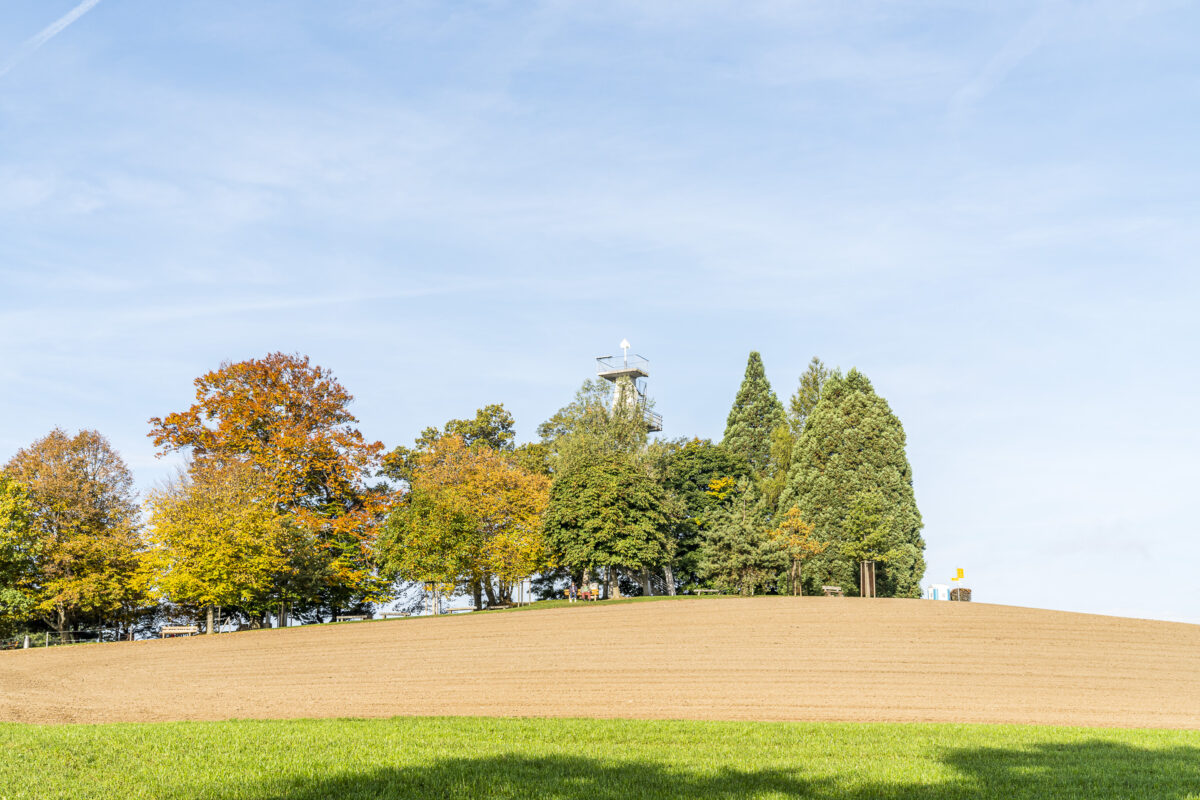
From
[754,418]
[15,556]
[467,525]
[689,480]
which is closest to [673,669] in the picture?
[467,525]

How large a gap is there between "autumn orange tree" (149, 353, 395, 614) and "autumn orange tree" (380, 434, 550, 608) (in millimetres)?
1923

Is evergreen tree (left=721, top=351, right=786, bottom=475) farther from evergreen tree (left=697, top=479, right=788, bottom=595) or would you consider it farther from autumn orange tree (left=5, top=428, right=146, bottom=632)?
autumn orange tree (left=5, top=428, right=146, bottom=632)

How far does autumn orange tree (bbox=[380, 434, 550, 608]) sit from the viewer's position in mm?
41406

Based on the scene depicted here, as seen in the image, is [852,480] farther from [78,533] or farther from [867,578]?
[78,533]

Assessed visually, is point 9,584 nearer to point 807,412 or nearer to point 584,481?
point 584,481

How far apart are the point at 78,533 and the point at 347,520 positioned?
39.2 feet

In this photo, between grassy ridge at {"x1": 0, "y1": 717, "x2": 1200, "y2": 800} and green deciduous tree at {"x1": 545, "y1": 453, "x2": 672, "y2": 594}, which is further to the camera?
green deciduous tree at {"x1": 545, "y1": 453, "x2": 672, "y2": 594}

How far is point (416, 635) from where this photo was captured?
30406mm

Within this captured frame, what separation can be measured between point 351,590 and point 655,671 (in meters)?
27.4

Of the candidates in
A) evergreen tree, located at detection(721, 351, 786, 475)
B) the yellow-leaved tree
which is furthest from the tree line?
evergreen tree, located at detection(721, 351, 786, 475)

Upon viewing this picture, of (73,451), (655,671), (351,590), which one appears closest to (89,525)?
(73,451)

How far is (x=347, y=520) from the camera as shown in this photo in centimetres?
4284

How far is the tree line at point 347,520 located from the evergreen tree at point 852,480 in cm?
10

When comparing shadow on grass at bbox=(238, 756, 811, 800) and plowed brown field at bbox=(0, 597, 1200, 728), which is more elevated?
shadow on grass at bbox=(238, 756, 811, 800)
